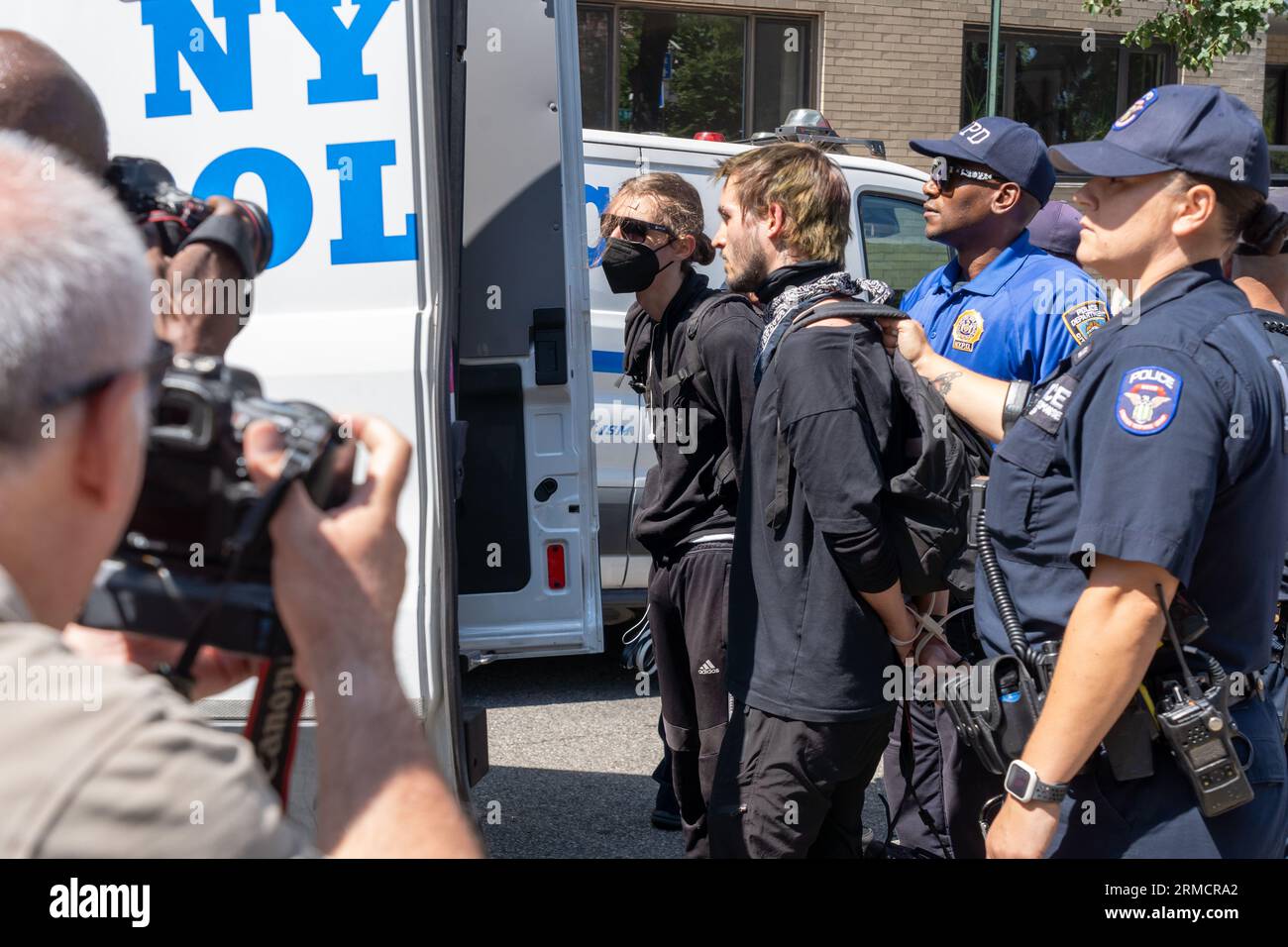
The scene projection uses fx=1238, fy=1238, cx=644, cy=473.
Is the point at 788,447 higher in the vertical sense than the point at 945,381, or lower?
lower

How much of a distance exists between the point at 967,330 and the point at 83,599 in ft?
8.67

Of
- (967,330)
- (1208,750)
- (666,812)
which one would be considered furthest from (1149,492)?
(666,812)

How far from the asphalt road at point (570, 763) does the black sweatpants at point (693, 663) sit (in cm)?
46

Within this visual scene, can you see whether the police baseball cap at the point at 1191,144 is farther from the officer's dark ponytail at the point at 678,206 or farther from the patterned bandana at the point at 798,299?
the officer's dark ponytail at the point at 678,206

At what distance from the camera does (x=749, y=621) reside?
266cm

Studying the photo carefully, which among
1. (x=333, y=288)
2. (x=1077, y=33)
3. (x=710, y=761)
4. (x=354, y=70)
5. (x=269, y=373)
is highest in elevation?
(x=1077, y=33)

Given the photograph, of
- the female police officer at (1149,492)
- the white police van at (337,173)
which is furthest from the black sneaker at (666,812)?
the female police officer at (1149,492)

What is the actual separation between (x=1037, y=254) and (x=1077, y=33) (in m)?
9.93

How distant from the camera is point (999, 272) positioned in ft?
10.7

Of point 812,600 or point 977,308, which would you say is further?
point 977,308

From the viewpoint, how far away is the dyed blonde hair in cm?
287

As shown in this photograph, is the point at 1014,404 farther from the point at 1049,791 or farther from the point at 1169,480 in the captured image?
the point at 1049,791
